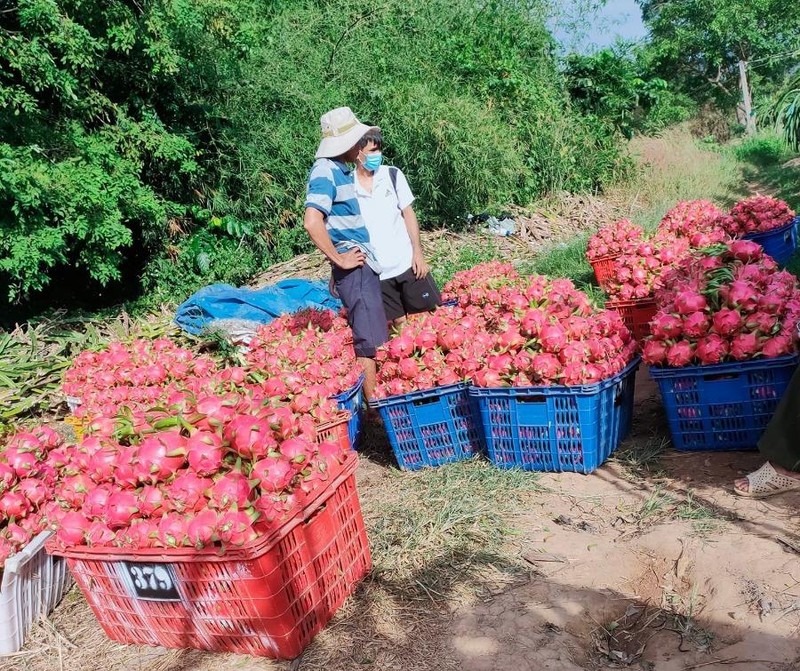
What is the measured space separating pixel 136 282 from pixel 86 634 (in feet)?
26.1

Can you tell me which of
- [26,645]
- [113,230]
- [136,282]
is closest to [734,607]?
[26,645]

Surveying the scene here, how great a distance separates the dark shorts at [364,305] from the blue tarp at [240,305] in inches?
94.4

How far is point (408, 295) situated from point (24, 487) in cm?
258

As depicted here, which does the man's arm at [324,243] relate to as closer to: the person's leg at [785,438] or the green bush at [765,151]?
the person's leg at [785,438]

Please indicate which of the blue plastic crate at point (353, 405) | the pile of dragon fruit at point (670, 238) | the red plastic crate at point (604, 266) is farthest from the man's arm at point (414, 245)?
the red plastic crate at point (604, 266)

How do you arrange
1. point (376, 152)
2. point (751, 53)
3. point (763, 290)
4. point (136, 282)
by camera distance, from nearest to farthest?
point (763, 290) → point (376, 152) → point (136, 282) → point (751, 53)

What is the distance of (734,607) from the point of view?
2.39 metres

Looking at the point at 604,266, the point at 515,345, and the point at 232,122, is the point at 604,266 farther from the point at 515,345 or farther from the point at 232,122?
the point at 232,122

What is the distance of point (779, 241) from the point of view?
6230 millimetres

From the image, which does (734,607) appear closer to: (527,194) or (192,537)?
(192,537)

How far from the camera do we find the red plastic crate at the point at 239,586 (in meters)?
2.36

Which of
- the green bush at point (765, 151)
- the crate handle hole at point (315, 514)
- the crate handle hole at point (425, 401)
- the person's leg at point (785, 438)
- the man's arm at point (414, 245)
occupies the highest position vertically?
the man's arm at point (414, 245)

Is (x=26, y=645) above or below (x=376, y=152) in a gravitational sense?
below

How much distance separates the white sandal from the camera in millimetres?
3000
